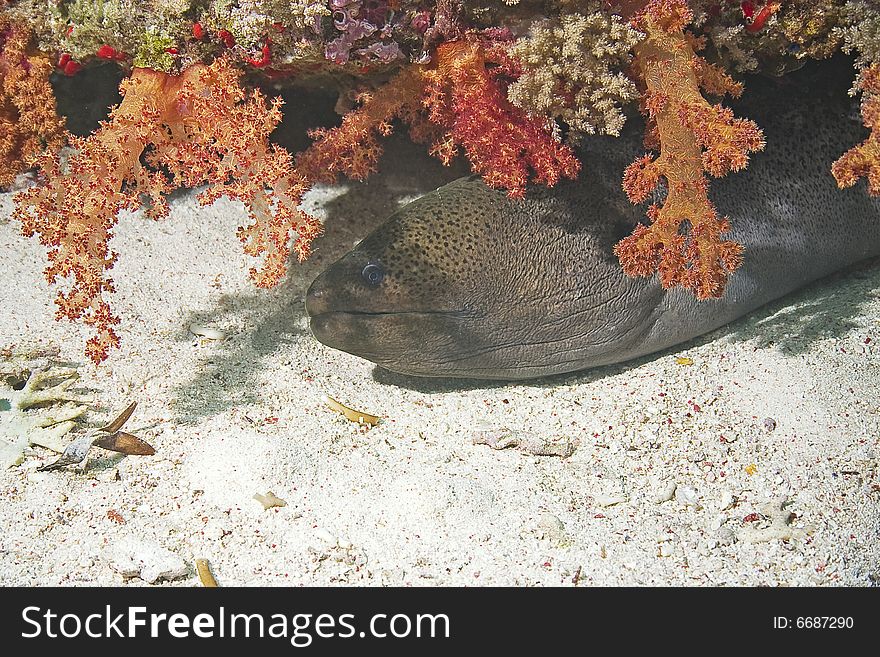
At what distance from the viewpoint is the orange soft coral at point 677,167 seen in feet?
7.83

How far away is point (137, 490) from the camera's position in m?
2.30

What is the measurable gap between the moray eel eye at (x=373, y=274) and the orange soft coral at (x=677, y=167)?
98cm

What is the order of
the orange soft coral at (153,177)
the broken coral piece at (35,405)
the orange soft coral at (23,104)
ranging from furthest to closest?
the orange soft coral at (23,104)
the orange soft coral at (153,177)
the broken coral piece at (35,405)

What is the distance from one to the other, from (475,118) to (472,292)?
2.33 ft

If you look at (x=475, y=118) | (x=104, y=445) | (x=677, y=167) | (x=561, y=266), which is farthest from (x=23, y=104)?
(x=677, y=167)

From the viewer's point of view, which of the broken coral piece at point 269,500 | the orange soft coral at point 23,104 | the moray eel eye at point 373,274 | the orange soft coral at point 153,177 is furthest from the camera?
the orange soft coral at point 23,104

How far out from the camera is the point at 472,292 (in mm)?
2816

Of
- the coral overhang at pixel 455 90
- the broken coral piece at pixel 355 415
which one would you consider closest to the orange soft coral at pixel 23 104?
the coral overhang at pixel 455 90

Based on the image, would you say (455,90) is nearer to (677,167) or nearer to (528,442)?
(677,167)

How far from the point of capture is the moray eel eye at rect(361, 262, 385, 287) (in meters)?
2.75

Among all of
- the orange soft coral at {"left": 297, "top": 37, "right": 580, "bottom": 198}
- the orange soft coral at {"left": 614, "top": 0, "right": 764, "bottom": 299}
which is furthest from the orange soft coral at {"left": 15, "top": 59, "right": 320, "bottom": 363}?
the orange soft coral at {"left": 614, "top": 0, "right": 764, "bottom": 299}

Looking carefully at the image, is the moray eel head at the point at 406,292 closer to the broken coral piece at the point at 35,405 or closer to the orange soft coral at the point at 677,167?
the orange soft coral at the point at 677,167
